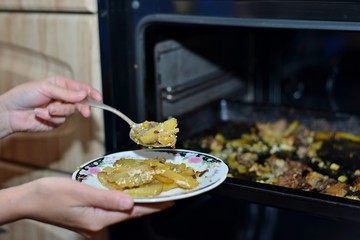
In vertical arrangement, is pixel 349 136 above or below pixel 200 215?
above

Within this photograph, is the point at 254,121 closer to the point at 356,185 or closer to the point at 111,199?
the point at 356,185

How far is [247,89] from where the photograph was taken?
4.93 feet

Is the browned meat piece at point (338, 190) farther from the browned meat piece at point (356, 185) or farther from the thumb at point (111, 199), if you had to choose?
the thumb at point (111, 199)

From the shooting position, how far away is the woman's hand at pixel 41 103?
0.94 m

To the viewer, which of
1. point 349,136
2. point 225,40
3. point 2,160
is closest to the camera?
point 349,136

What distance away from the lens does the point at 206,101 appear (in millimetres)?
1323

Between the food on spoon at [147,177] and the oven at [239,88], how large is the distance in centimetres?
9

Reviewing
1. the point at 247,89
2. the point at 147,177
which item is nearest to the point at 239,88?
the point at 247,89

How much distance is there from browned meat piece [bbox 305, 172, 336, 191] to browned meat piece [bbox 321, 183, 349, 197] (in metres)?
0.02

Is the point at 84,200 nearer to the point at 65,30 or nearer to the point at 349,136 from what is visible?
the point at 65,30

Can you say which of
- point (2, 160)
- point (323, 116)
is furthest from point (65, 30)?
→ point (323, 116)

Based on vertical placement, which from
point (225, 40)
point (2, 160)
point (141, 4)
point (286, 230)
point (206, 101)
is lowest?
point (286, 230)

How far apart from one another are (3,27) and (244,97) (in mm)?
684

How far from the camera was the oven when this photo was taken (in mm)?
854
